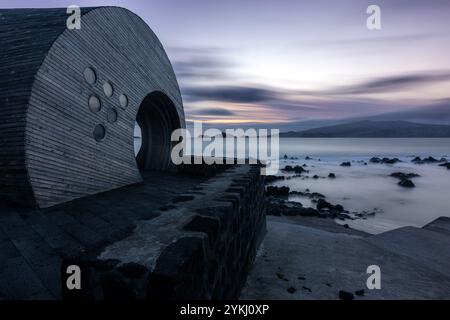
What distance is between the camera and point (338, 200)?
2553 centimetres

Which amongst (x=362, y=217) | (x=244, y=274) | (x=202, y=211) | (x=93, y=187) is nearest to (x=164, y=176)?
(x=93, y=187)

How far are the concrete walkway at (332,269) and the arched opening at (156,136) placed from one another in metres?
6.34

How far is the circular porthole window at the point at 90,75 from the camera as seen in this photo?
8516 millimetres

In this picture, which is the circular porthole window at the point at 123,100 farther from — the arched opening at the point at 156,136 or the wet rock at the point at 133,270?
the wet rock at the point at 133,270

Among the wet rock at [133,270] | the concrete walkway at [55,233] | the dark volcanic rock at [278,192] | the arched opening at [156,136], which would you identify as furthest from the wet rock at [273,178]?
the wet rock at [133,270]

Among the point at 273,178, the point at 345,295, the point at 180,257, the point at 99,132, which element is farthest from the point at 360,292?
the point at 273,178

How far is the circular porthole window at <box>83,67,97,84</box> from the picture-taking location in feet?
27.9

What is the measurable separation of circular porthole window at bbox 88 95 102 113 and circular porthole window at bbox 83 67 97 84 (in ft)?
1.50

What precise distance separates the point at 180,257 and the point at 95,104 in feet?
25.2

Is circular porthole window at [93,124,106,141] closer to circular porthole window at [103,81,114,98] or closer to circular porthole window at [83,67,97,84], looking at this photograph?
circular porthole window at [103,81,114,98]

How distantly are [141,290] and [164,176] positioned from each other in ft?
36.7

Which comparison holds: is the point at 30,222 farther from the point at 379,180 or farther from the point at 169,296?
the point at 379,180

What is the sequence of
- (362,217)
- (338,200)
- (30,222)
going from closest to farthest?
(30,222), (362,217), (338,200)

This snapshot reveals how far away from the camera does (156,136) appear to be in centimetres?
1498
